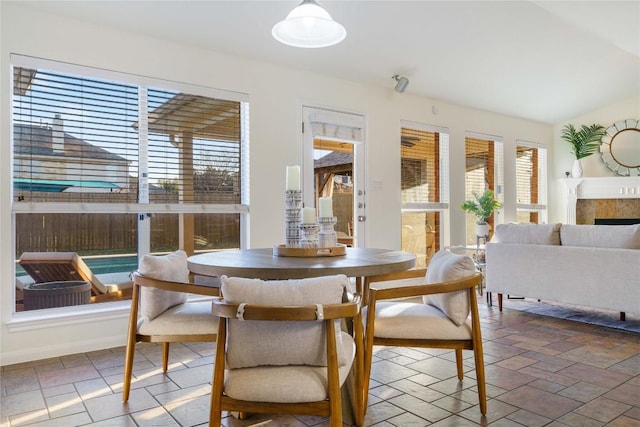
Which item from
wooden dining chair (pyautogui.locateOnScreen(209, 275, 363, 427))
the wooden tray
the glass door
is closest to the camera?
wooden dining chair (pyautogui.locateOnScreen(209, 275, 363, 427))

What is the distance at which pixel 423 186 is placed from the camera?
18.7 ft

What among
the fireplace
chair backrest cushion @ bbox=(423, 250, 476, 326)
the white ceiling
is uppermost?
the white ceiling

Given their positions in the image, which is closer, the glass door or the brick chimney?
the brick chimney

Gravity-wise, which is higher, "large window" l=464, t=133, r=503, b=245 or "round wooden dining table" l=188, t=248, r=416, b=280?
"large window" l=464, t=133, r=503, b=245

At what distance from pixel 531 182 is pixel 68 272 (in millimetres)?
6478

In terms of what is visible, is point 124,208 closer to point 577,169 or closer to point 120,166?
point 120,166

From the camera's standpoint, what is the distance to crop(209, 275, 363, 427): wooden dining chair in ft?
4.77

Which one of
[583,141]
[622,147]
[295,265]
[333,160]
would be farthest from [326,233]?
[622,147]

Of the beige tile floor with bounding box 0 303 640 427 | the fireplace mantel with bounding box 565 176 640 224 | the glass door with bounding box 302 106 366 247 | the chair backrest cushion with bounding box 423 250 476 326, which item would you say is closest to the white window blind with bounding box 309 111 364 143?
the glass door with bounding box 302 106 366 247

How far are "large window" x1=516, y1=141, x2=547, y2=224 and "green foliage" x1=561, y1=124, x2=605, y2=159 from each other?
0.44m

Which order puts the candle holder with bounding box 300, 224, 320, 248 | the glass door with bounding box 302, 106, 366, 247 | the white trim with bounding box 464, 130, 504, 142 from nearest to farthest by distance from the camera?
1. the candle holder with bounding box 300, 224, 320, 248
2. the glass door with bounding box 302, 106, 366, 247
3. the white trim with bounding box 464, 130, 504, 142

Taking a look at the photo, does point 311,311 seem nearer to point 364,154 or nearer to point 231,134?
point 231,134

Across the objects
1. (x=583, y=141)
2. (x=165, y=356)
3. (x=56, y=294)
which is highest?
(x=583, y=141)

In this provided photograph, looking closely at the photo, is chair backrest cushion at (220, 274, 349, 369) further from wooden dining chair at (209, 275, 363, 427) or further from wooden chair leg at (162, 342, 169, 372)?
wooden chair leg at (162, 342, 169, 372)
